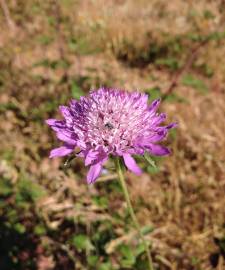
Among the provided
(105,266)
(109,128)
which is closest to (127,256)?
(105,266)

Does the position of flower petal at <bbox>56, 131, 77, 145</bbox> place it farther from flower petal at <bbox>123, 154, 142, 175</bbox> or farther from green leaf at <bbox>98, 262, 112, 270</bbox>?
green leaf at <bbox>98, 262, 112, 270</bbox>

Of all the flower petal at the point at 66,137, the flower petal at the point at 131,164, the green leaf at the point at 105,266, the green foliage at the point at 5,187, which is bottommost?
the green leaf at the point at 105,266

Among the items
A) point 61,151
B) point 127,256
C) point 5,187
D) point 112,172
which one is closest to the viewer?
point 61,151

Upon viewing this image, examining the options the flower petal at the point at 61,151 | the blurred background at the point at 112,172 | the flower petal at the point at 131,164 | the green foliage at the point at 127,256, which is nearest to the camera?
the flower petal at the point at 131,164

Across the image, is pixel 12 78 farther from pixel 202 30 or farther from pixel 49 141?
pixel 202 30

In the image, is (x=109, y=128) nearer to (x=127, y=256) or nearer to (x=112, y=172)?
(x=127, y=256)

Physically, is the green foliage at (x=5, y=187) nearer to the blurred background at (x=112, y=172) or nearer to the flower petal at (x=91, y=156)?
the blurred background at (x=112, y=172)

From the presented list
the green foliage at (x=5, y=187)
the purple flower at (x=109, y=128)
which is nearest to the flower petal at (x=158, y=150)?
the purple flower at (x=109, y=128)
